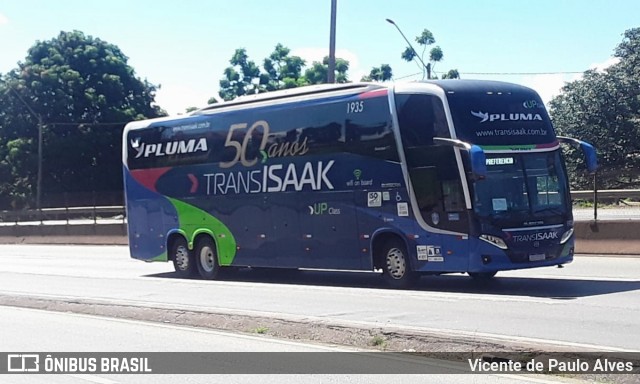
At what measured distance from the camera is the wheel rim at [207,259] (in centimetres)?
2095

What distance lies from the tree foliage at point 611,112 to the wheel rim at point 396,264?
1317 inches

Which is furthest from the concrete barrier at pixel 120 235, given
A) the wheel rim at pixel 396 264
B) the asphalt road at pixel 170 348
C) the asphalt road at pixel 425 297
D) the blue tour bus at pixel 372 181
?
the asphalt road at pixel 170 348

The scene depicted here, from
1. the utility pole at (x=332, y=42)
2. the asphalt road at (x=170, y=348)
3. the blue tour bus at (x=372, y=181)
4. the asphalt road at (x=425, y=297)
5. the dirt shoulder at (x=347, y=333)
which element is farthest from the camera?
the utility pole at (x=332, y=42)

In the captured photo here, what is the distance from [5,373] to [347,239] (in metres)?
8.84

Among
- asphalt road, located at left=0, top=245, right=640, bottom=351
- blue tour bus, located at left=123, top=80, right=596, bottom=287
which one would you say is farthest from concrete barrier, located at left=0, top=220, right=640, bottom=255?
blue tour bus, located at left=123, top=80, right=596, bottom=287

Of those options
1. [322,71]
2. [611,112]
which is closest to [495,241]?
[611,112]

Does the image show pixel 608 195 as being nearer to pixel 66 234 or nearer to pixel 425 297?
pixel 425 297

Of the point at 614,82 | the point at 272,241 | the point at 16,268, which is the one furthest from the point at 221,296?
the point at 614,82

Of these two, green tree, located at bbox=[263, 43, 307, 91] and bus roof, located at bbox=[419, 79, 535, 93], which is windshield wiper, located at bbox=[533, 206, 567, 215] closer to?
bus roof, located at bbox=[419, 79, 535, 93]

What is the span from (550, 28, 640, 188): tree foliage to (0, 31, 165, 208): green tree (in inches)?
1157

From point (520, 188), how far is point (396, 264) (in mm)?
2786

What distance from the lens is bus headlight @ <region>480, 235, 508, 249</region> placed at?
15.2 m

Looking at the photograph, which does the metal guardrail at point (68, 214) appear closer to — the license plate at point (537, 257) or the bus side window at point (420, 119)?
the bus side window at point (420, 119)

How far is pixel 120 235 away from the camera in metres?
35.8
